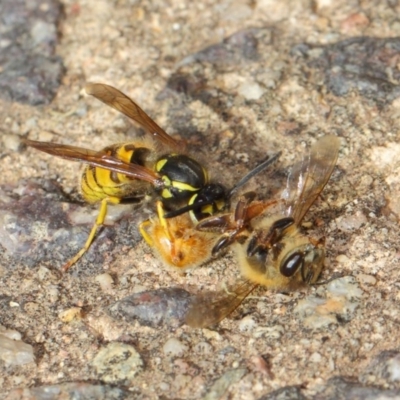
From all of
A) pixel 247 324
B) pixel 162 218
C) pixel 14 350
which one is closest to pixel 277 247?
pixel 247 324

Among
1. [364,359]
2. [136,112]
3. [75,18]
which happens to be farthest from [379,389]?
[75,18]

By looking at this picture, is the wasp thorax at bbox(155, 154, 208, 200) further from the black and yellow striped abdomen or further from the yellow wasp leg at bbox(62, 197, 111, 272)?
the yellow wasp leg at bbox(62, 197, 111, 272)

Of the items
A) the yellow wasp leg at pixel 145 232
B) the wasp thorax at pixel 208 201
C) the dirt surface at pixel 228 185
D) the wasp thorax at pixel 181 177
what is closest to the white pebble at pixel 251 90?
the dirt surface at pixel 228 185

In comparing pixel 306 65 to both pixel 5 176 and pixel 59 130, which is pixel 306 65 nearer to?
pixel 59 130

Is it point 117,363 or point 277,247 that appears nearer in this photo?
point 117,363

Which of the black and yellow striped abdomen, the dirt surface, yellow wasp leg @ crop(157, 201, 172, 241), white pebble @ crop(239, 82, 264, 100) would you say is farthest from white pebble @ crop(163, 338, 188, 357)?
white pebble @ crop(239, 82, 264, 100)

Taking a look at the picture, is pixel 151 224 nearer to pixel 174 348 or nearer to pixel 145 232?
pixel 145 232
